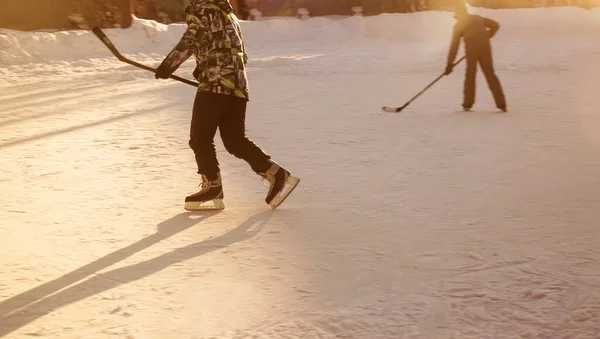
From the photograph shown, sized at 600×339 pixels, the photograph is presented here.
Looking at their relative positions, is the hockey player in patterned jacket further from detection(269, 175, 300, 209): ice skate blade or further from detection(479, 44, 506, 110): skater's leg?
detection(479, 44, 506, 110): skater's leg

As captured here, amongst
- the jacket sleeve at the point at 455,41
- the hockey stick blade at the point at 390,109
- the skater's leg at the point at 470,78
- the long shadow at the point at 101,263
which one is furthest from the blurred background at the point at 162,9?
the long shadow at the point at 101,263

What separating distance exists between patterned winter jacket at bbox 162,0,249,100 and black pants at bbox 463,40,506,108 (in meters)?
5.09

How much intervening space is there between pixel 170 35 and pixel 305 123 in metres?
9.29

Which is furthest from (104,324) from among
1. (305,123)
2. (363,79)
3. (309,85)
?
(363,79)

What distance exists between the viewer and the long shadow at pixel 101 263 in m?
3.70

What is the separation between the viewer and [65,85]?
12.1m

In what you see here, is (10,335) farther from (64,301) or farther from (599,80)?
(599,80)

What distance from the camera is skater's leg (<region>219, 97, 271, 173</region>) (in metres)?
5.18

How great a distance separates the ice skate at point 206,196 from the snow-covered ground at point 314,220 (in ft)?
0.26

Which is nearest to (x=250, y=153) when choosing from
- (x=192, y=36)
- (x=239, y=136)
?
(x=239, y=136)

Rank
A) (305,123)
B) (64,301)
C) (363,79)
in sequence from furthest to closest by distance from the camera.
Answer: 1. (363,79)
2. (305,123)
3. (64,301)

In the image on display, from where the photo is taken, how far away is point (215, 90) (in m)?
5.00

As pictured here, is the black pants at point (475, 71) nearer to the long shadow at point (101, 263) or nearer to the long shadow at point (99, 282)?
the long shadow at point (101, 263)

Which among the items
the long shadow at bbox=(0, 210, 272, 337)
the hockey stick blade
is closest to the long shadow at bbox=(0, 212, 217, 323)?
the long shadow at bbox=(0, 210, 272, 337)
